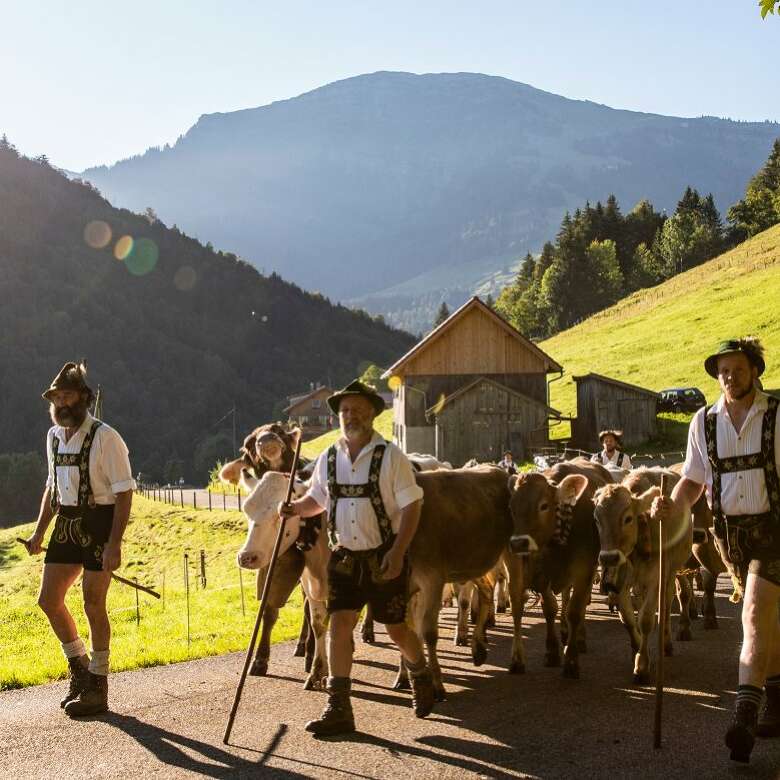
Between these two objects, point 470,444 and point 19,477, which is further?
point 19,477

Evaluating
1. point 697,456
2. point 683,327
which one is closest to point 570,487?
point 697,456

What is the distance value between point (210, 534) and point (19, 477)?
81.2 meters

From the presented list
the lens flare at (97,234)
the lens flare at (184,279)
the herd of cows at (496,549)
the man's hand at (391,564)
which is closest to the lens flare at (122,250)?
the lens flare at (97,234)

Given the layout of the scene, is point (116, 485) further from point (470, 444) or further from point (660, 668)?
point (470, 444)

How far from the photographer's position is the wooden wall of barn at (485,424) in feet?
162

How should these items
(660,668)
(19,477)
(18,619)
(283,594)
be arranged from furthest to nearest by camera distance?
(19,477)
(18,619)
(283,594)
(660,668)

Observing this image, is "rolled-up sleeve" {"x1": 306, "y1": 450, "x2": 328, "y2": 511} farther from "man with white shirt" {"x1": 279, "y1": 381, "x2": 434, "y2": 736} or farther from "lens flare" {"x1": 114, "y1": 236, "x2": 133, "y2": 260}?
"lens flare" {"x1": 114, "y1": 236, "x2": 133, "y2": 260}

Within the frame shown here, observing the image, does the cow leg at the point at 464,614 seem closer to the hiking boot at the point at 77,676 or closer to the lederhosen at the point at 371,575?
the lederhosen at the point at 371,575

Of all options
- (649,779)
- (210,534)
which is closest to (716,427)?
(649,779)

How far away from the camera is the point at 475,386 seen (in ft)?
162

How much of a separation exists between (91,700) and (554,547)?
493 cm

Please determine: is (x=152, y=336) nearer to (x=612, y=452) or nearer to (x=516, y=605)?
(x=612, y=452)

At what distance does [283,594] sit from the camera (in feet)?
33.1

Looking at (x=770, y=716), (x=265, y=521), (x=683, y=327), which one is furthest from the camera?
(x=683, y=327)
